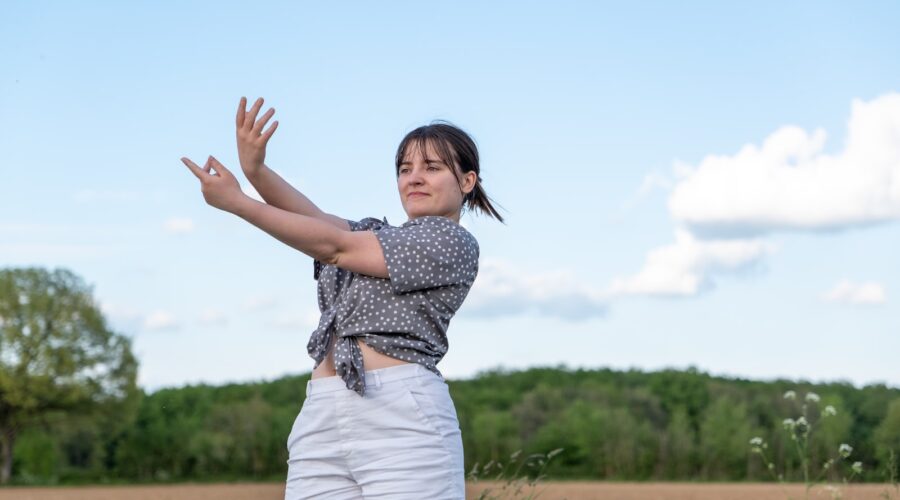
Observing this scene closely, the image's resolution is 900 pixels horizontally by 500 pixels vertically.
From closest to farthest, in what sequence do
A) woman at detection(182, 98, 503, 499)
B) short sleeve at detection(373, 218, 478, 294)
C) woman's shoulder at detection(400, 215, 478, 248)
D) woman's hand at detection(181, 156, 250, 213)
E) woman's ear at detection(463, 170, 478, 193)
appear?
woman's hand at detection(181, 156, 250, 213)
woman at detection(182, 98, 503, 499)
short sleeve at detection(373, 218, 478, 294)
woman's shoulder at detection(400, 215, 478, 248)
woman's ear at detection(463, 170, 478, 193)

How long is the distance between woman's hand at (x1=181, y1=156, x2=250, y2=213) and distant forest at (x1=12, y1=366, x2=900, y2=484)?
2642cm

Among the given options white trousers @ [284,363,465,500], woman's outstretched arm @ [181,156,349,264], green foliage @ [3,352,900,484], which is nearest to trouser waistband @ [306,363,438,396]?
white trousers @ [284,363,465,500]

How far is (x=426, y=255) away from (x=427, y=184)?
29 centimetres

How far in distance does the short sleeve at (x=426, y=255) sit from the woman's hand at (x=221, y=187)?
456 millimetres

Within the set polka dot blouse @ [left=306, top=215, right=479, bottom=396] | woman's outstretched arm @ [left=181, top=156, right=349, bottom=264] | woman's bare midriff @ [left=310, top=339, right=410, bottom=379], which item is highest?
woman's outstretched arm @ [left=181, top=156, right=349, bottom=264]

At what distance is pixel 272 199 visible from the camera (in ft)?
12.5

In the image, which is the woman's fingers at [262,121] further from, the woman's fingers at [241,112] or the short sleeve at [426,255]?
the short sleeve at [426,255]

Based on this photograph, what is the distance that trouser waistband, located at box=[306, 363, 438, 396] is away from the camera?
10.8 feet

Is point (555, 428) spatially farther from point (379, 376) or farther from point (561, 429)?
point (379, 376)

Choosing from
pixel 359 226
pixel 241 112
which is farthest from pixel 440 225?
pixel 241 112

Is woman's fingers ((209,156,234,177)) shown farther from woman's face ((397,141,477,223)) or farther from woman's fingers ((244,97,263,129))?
woman's face ((397,141,477,223))

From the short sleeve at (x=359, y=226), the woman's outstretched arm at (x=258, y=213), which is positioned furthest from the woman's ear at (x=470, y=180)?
the woman's outstretched arm at (x=258, y=213)

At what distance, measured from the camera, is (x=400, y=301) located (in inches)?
133

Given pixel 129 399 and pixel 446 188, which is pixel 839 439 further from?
pixel 446 188
